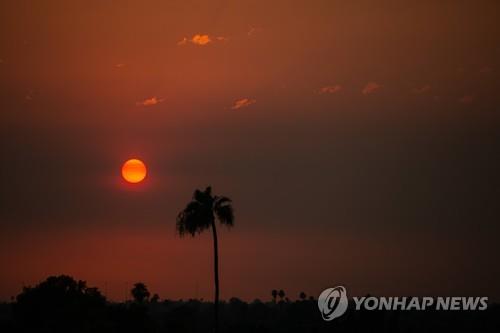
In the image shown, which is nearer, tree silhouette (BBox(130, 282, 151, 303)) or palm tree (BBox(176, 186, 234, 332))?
palm tree (BBox(176, 186, 234, 332))

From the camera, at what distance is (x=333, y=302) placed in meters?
87.5

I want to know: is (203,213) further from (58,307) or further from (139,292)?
(139,292)

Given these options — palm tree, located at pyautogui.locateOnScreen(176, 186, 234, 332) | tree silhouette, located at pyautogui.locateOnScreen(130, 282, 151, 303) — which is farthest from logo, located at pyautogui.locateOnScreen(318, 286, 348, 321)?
tree silhouette, located at pyautogui.locateOnScreen(130, 282, 151, 303)

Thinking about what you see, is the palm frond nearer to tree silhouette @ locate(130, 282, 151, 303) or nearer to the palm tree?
the palm tree

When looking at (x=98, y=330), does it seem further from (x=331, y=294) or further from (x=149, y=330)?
(x=331, y=294)

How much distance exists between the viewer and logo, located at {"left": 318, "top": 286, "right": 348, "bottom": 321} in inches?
3268

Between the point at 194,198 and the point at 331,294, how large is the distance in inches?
820

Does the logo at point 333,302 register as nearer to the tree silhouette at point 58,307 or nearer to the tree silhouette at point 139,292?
the tree silhouette at point 58,307

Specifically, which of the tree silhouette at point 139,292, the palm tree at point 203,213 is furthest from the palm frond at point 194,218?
the tree silhouette at point 139,292

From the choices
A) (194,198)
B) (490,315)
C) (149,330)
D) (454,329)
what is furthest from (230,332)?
(490,315)

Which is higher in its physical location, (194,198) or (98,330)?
(194,198)

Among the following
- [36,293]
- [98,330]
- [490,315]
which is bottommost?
[98,330]

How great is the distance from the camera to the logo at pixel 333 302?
83.0 meters

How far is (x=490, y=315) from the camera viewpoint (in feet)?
609
